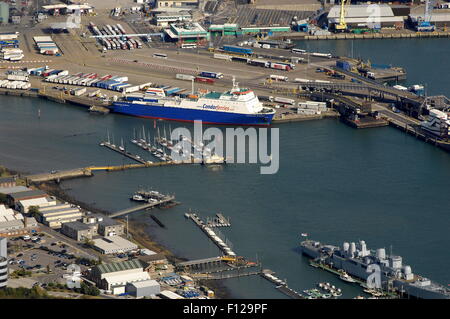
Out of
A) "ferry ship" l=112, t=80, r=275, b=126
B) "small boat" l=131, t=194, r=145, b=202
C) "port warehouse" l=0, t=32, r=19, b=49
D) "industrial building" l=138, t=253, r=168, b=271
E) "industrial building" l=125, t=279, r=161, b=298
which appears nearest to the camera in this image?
"industrial building" l=125, t=279, r=161, b=298

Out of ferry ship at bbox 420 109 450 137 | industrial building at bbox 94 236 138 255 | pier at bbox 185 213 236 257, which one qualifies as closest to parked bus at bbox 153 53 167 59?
ferry ship at bbox 420 109 450 137

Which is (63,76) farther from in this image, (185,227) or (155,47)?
(185,227)

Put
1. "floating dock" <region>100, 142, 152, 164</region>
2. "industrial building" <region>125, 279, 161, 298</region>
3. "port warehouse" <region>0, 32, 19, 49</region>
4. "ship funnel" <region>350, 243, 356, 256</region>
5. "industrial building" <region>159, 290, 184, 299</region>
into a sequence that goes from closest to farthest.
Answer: "industrial building" <region>159, 290, 184, 299</region>
"industrial building" <region>125, 279, 161, 298</region>
"ship funnel" <region>350, 243, 356, 256</region>
"floating dock" <region>100, 142, 152, 164</region>
"port warehouse" <region>0, 32, 19, 49</region>

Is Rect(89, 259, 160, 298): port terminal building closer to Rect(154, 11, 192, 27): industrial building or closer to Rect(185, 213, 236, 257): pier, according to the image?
Rect(185, 213, 236, 257): pier

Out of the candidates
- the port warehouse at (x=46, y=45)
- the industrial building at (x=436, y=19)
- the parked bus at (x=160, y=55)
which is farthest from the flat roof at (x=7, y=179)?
the industrial building at (x=436, y=19)

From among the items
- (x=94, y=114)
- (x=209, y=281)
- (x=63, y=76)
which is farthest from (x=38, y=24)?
(x=209, y=281)

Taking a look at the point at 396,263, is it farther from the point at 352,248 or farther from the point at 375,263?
the point at 352,248
